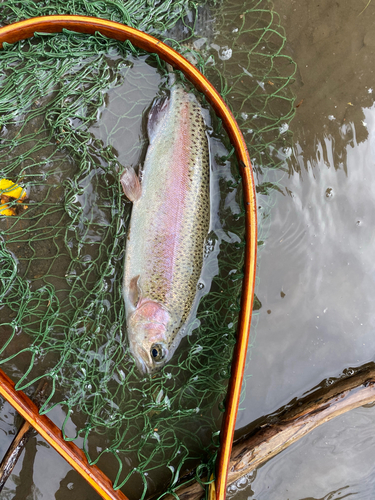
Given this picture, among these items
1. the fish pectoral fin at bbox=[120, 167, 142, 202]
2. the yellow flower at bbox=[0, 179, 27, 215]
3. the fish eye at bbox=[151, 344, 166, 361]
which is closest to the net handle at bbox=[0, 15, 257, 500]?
the fish eye at bbox=[151, 344, 166, 361]

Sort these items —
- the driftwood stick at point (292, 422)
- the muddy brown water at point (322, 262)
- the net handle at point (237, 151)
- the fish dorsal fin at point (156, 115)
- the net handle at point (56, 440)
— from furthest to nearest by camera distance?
the muddy brown water at point (322, 262) → the fish dorsal fin at point (156, 115) → the driftwood stick at point (292, 422) → the net handle at point (237, 151) → the net handle at point (56, 440)

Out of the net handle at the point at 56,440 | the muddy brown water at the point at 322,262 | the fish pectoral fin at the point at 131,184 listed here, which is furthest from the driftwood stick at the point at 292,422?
the fish pectoral fin at the point at 131,184

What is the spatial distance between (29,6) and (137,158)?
54.2 inches

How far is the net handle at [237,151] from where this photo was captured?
2330 millimetres

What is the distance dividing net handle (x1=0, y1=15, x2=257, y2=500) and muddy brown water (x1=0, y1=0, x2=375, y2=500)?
670mm

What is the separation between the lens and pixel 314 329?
308cm

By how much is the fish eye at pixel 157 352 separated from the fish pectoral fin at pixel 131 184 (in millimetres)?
1151

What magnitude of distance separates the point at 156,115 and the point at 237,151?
77 cm

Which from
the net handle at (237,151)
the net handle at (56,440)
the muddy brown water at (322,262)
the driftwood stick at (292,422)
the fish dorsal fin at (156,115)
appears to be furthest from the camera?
the muddy brown water at (322,262)

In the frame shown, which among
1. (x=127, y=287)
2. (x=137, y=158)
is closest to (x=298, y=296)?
(x=127, y=287)

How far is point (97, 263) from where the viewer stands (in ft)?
9.23

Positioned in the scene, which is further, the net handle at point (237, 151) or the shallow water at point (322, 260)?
the shallow water at point (322, 260)

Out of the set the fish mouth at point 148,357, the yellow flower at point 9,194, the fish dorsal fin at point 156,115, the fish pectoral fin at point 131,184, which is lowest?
the fish mouth at point 148,357

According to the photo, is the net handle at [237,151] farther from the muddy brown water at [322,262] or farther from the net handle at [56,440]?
the muddy brown water at [322,262]
